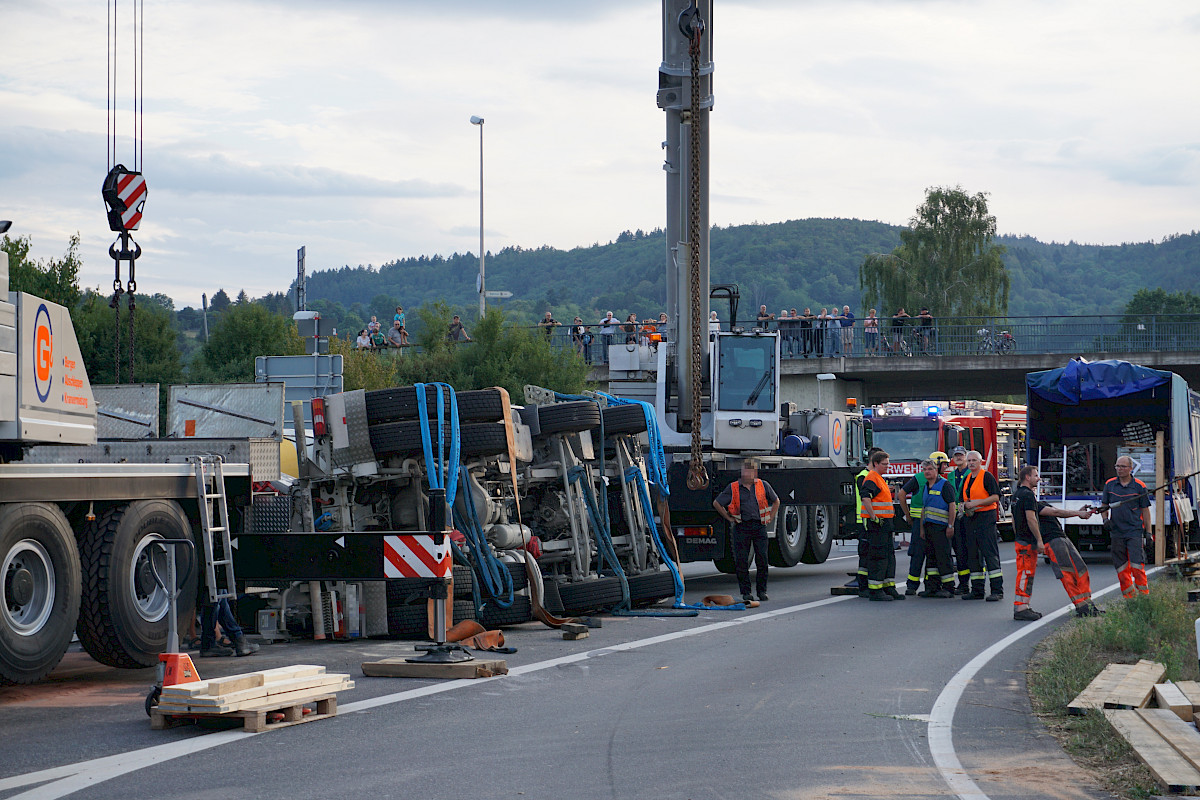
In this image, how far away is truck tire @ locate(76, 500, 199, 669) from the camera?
9.28 m

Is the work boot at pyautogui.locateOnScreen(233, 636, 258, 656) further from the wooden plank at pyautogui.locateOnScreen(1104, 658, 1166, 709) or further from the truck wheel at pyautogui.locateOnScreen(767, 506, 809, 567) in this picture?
the truck wheel at pyautogui.locateOnScreen(767, 506, 809, 567)

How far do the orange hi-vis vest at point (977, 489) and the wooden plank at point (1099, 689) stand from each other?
222 inches

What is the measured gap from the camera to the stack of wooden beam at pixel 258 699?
298 inches

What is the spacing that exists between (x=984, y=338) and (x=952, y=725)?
121 ft

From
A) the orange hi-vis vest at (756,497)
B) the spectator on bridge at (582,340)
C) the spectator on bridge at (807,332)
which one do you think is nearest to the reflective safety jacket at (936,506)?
the orange hi-vis vest at (756,497)

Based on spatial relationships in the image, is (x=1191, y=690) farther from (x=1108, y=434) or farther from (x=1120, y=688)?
(x=1108, y=434)

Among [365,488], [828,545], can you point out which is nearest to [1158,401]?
[828,545]

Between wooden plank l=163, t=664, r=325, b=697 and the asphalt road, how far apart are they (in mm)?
248

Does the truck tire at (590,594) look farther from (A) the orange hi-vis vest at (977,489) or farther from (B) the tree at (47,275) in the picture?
(B) the tree at (47,275)

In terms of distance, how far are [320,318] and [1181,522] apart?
1520cm

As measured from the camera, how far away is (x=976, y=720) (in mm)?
8383

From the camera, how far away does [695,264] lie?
53.4 ft

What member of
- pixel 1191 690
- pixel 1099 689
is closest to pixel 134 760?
pixel 1099 689

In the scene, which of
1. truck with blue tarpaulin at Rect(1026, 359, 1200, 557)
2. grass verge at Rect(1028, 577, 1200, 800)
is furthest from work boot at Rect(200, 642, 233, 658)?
truck with blue tarpaulin at Rect(1026, 359, 1200, 557)
